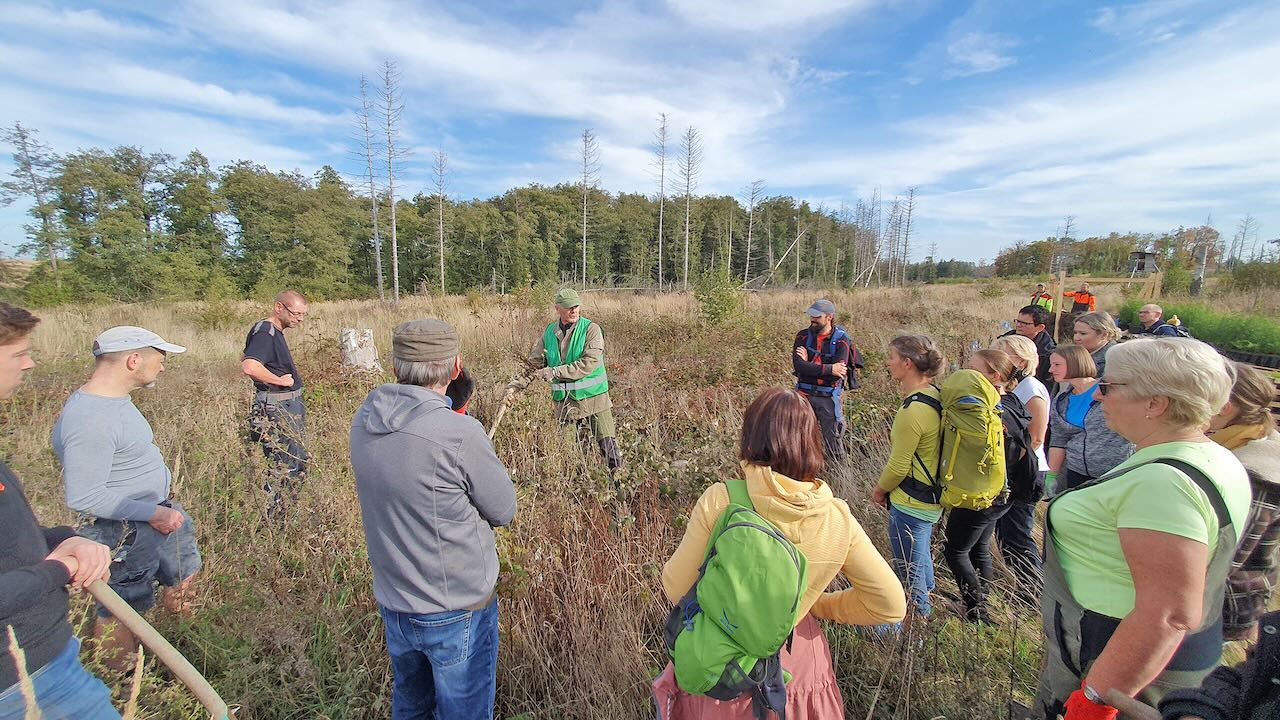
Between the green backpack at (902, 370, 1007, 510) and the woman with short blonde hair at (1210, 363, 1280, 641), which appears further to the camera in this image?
the green backpack at (902, 370, 1007, 510)

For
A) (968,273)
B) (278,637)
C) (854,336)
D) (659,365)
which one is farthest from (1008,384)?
(968,273)

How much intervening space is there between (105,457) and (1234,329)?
62.5 feet

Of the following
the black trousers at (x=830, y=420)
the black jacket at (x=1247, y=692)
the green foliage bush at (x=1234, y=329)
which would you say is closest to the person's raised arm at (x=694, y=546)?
the black jacket at (x=1247, y=692)

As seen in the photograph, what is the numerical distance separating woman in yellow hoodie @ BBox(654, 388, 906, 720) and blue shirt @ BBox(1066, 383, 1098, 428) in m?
2.76

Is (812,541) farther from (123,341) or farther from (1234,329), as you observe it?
(1234,329)

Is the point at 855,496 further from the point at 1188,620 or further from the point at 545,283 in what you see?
the point at 545,283

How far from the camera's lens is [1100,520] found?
1.43 m

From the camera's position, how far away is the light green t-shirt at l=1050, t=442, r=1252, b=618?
4.20 ft

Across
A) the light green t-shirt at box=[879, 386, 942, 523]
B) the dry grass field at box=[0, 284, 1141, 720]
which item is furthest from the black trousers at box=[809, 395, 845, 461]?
the light green t-shirt at box=[879, 386, 942, 523]

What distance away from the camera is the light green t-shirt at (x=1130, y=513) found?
1.28 metres

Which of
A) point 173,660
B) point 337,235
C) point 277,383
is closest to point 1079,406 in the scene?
point 173,660

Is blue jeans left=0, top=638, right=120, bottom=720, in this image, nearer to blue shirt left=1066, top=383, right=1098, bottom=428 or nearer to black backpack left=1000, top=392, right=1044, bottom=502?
black backpack left=1000, top=392, right=1044, bottom=502

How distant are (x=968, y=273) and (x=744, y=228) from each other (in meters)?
39.9

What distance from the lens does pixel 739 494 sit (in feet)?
4.86
